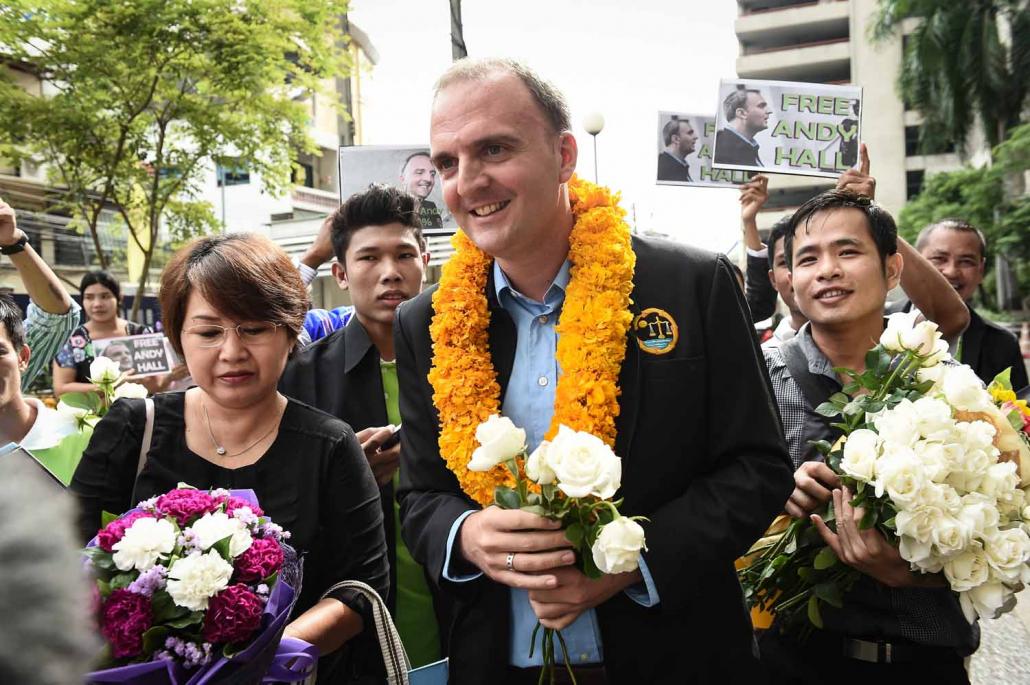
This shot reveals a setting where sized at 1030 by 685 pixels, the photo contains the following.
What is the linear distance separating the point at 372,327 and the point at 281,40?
31.2 feet

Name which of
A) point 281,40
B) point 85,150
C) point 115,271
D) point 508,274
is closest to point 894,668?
point 508,274

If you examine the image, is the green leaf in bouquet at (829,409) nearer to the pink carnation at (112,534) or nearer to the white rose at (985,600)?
the white rose at (985,600)

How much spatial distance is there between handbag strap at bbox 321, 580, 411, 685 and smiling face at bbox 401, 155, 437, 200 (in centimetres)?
250

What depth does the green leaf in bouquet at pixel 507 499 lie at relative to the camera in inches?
67.5

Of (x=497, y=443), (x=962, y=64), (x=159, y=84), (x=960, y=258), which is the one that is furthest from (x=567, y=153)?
(x=962, y=64)

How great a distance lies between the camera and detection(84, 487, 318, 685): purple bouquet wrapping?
5.19 feet

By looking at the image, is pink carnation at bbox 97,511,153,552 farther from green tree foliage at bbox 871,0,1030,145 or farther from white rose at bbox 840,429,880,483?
green tree foliage at bbox 871,0,1030,145

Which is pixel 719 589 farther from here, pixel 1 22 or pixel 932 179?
pixel 932 179

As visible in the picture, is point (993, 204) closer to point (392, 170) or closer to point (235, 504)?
point (392, 170)

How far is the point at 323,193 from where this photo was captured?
30844 millimetres

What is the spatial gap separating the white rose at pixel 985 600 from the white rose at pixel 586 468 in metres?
1.16

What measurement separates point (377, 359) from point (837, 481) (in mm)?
1737

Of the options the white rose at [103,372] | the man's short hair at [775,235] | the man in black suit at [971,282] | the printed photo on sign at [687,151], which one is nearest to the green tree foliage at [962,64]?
the man in black suit at [971,282]

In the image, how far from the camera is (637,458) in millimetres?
1970
